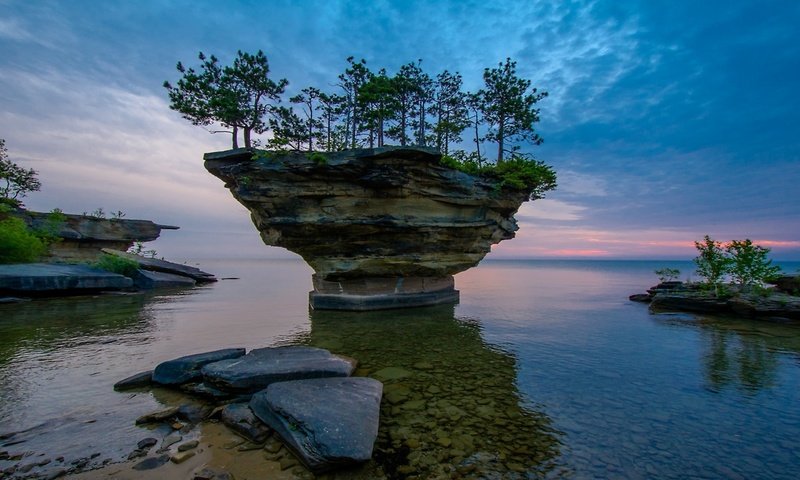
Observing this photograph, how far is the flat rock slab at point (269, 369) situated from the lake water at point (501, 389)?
0.92 m

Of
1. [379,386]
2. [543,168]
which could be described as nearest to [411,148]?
[543,168]

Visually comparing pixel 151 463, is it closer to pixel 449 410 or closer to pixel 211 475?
pixel 211 475

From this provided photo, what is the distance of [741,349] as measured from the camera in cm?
1036

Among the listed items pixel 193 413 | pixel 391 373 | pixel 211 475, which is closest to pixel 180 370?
pixel 193 413

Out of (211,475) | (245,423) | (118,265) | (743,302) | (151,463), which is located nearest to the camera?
(211,475)

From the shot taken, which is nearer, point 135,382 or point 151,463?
point 151,463

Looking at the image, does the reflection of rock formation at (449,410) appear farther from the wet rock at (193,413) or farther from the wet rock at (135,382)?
the wet rock at (135,382)

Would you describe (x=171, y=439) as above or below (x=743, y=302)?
below

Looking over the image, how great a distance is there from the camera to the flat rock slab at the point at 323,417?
13.1 ft

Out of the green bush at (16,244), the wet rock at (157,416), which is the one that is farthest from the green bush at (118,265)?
the wet rock at (157,416)

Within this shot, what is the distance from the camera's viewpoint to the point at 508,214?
2020 cm

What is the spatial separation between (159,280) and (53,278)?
10.1m

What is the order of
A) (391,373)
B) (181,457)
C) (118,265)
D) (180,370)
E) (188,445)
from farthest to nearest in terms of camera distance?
(118,265) → (391,373) → (180,370) → (188,445) → (181,457)

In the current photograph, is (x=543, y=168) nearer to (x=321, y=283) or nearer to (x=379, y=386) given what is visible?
(x=321, y=283)
